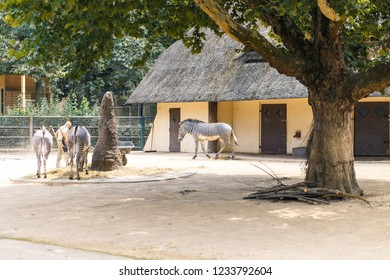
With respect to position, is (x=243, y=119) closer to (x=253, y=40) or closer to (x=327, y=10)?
(x=253, y=40)

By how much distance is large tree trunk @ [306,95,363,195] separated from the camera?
14711mm

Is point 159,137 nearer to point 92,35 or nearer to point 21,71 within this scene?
point 21,71

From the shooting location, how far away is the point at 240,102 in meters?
33.4

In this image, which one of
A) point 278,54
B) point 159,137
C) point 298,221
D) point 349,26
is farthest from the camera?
point 159,137

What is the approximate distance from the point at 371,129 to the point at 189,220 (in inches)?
748

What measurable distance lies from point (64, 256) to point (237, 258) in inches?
79.2

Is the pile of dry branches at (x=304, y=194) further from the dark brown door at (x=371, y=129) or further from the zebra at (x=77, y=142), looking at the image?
the dark brown door at (x=371, y=129)

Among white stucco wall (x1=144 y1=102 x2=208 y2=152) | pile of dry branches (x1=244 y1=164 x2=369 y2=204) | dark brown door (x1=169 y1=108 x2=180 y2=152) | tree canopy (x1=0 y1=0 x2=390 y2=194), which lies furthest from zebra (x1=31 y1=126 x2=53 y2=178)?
dark brown door (x1=169 y1=108 x2=180 y2=152)

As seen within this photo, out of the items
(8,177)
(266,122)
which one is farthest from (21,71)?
(8,177)

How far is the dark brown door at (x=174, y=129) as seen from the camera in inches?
1394

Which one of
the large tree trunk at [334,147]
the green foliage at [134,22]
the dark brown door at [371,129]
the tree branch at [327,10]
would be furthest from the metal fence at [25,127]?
the tree branch at [327,10]

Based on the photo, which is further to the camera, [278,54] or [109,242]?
[278,54]

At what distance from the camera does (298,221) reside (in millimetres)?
11562

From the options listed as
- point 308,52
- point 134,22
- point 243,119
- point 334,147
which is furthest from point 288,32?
point 243,119
